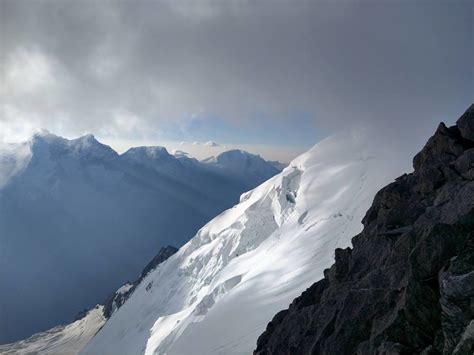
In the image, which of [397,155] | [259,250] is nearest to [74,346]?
[259,250]

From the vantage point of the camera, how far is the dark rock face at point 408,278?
11.4m

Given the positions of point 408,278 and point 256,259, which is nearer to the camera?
point 408,278

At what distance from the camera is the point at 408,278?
543 inches

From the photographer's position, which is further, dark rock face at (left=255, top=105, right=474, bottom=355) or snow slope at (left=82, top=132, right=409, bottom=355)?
snow slope at (left=82, top=132, right=409, bottom=355)

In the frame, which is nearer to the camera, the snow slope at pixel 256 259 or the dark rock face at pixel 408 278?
the dark rock face at pixel 408 278

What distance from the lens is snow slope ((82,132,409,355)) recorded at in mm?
45312

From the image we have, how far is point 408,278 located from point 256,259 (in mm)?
69035

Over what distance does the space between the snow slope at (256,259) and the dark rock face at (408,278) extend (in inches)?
667

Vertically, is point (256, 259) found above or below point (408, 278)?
above

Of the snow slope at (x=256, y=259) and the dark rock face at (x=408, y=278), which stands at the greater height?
→ the snow slope at (x=256, y=259)

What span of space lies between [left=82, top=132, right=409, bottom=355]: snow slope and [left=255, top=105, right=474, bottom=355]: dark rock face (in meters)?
16.9

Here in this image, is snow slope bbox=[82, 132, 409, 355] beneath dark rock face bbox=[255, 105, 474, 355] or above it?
above

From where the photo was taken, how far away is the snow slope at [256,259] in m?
45.3

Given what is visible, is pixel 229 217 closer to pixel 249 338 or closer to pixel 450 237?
pixel 249 338
